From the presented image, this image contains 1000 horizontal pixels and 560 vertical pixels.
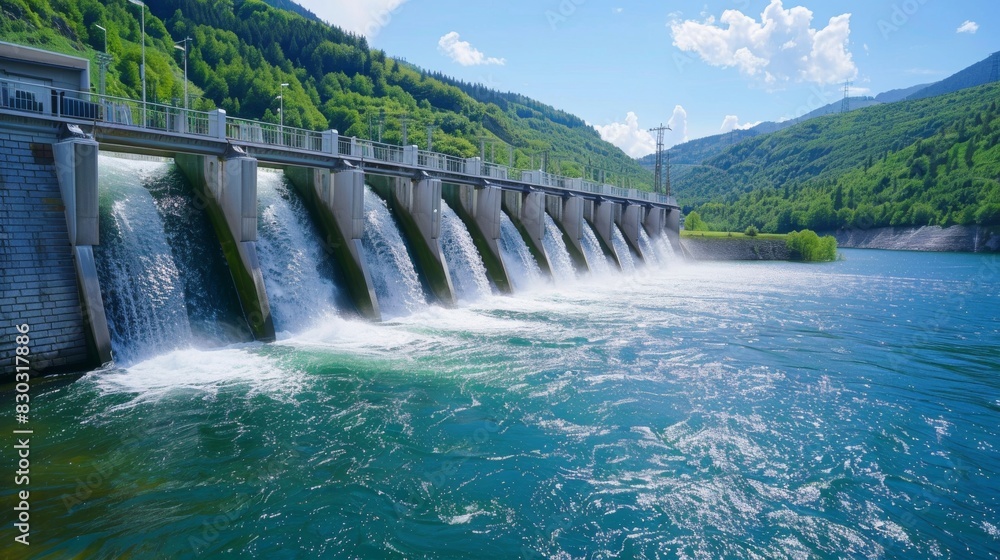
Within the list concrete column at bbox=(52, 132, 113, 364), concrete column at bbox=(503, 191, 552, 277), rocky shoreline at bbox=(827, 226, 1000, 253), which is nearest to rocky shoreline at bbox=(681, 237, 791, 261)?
concrete column at bbox=(503, 191, 552, 277)

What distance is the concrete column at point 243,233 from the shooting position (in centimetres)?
1888

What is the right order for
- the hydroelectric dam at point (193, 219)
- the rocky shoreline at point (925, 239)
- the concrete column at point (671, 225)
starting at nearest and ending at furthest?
the hydroelectric dam at point (193, 219)
the concrete column at point (671, 225)
the rocky shoreline at point (925, 239)

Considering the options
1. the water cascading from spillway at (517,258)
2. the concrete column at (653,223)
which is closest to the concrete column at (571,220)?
the water cascading from spillway at (517,258)

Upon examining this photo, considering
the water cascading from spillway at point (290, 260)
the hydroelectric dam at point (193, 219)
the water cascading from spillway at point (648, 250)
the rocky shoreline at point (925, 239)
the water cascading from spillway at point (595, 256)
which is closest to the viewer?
the hydroelectric dam at point (193, 219)

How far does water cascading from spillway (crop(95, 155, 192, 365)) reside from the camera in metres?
15.9

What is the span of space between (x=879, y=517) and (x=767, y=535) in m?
2.12

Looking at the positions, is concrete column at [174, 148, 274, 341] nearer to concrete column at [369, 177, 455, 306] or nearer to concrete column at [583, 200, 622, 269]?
concrete column at [369, 177, 455, 306]

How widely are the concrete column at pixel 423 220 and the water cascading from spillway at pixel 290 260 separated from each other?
15.7 feet

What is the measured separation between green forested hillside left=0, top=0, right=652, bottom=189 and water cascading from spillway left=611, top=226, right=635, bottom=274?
34025 mm

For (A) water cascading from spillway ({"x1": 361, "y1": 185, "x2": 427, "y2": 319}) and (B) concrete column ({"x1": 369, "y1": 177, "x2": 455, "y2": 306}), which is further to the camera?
(B) concrete column ({"x1": 369, "y1": 177, "x2": 455, "y2": 306})

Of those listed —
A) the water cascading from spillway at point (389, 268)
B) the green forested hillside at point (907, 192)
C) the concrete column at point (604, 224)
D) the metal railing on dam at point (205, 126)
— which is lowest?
the water cascading from spillway at point (389, 268)

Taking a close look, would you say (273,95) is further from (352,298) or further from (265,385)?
(265,385)

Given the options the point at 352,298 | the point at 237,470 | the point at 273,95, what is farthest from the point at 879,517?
the point at 273,95

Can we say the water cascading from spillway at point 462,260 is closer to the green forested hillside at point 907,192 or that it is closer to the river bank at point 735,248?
the river bank at point 735,248
